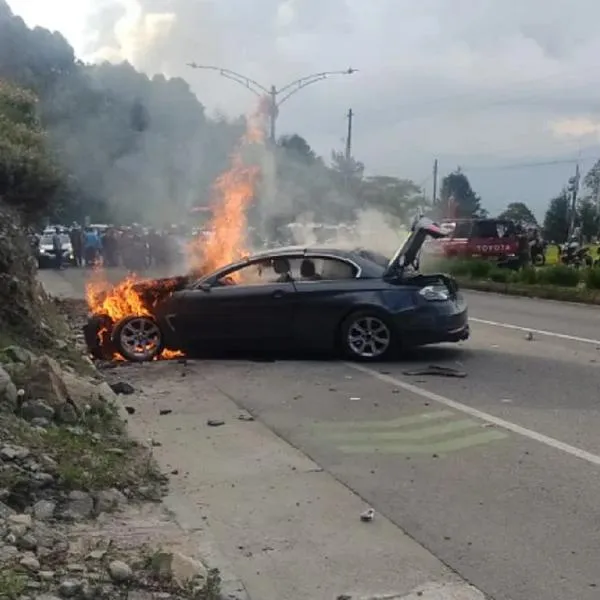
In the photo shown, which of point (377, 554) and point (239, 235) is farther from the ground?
point (239, 235)

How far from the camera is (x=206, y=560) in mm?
4871

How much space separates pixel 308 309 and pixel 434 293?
5.28 feet

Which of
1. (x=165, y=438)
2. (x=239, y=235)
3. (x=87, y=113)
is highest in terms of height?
(x=87, y=113)

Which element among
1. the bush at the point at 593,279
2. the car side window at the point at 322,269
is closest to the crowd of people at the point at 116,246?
the car side window at the point at 322,269

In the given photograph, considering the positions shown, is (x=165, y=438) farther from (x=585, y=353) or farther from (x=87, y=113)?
(x=87, y=113)

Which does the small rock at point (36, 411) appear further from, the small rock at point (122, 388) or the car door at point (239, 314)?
the car door at point (239, 314)

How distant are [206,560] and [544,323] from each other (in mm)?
12121

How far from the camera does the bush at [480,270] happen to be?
2641cm

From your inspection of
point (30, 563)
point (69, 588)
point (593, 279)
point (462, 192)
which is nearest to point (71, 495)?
point (30, 563)

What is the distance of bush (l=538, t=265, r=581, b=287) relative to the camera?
881 inches

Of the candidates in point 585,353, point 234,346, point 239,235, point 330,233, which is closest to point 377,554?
point 234,346

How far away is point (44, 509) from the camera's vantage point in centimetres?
524

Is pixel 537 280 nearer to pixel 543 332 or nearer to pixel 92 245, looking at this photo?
pixel 543 332

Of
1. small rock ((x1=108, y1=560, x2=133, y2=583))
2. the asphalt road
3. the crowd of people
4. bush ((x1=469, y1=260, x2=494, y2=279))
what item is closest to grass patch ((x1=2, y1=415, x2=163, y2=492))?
small rock ((x1=108, y1=560, x2=133, y2=583))
